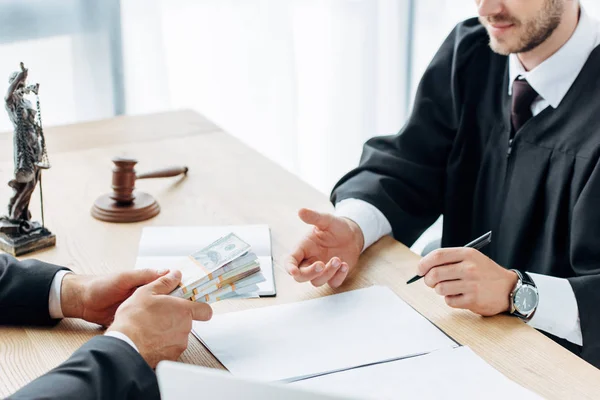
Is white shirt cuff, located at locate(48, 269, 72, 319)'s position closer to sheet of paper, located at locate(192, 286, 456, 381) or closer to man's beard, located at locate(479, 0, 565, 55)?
sheet of paper, located at locate(192, 286, 456, 381)

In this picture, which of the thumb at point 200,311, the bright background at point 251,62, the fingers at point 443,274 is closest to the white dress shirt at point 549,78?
the fingers at point 443,274

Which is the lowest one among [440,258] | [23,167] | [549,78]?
[440,258]

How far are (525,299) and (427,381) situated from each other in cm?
33

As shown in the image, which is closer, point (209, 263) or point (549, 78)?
point (209, 263)

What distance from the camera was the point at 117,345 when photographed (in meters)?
1.13

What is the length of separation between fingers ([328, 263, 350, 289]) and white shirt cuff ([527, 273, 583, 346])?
13.5 inches

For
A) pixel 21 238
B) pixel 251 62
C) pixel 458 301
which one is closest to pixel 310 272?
pixel 458 301

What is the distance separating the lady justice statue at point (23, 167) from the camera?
1.50m

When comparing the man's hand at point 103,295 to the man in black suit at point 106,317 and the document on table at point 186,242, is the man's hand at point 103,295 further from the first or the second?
the document on table at point 186,242

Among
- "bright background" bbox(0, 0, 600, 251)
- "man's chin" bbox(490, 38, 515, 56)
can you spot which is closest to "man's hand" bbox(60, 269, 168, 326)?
"man's chin" bbox(490, 38, 515, 56)

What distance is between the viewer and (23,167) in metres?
1.54

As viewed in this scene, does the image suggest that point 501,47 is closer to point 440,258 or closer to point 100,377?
point 440,258

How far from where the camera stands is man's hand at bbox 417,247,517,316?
1365 mm

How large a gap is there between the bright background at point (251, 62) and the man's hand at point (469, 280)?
1.85m
